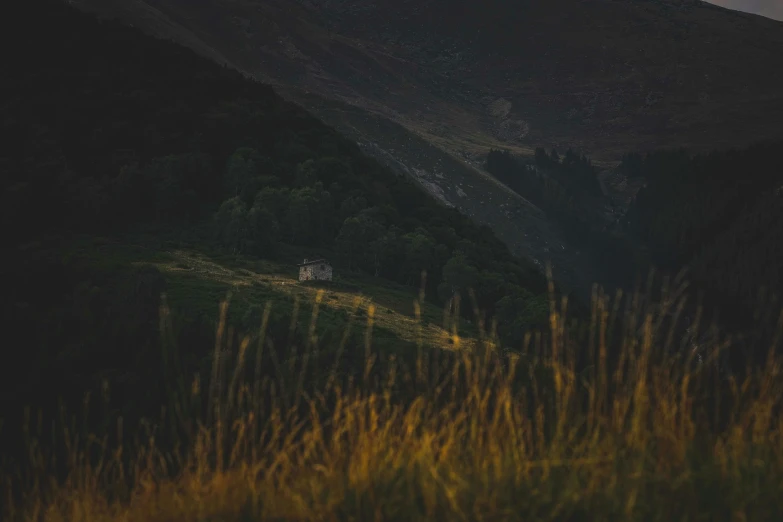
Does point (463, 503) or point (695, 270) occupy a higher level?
point (463, 503)

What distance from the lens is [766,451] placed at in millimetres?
5555

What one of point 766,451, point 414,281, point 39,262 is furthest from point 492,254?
point 766,451

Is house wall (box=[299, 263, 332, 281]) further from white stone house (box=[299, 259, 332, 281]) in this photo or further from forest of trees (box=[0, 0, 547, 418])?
forest of trees (box=[0, 0, 547, 418])

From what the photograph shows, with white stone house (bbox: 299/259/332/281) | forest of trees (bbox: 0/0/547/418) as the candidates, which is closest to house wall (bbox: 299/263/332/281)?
white stone house (bbox: 299/259/332/281)

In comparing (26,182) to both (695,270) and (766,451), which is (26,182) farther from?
(695,270)

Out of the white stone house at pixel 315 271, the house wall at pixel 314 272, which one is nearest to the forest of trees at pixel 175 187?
the white stone house at pixel 315 271

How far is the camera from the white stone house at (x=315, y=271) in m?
95.8

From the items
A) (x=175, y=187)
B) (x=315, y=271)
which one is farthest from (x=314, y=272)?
(x=175, y=187)

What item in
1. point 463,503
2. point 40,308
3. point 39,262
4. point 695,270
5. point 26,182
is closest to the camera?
point 463,503

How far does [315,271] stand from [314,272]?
191 mm

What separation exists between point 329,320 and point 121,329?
23.7 meters

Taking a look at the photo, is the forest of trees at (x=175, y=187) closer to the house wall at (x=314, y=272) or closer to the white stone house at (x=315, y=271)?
the white stone house at (x=315, y=271)

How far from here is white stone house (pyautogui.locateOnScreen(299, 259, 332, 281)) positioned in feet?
314

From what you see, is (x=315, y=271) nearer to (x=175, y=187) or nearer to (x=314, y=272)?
(x=314, y=272)
